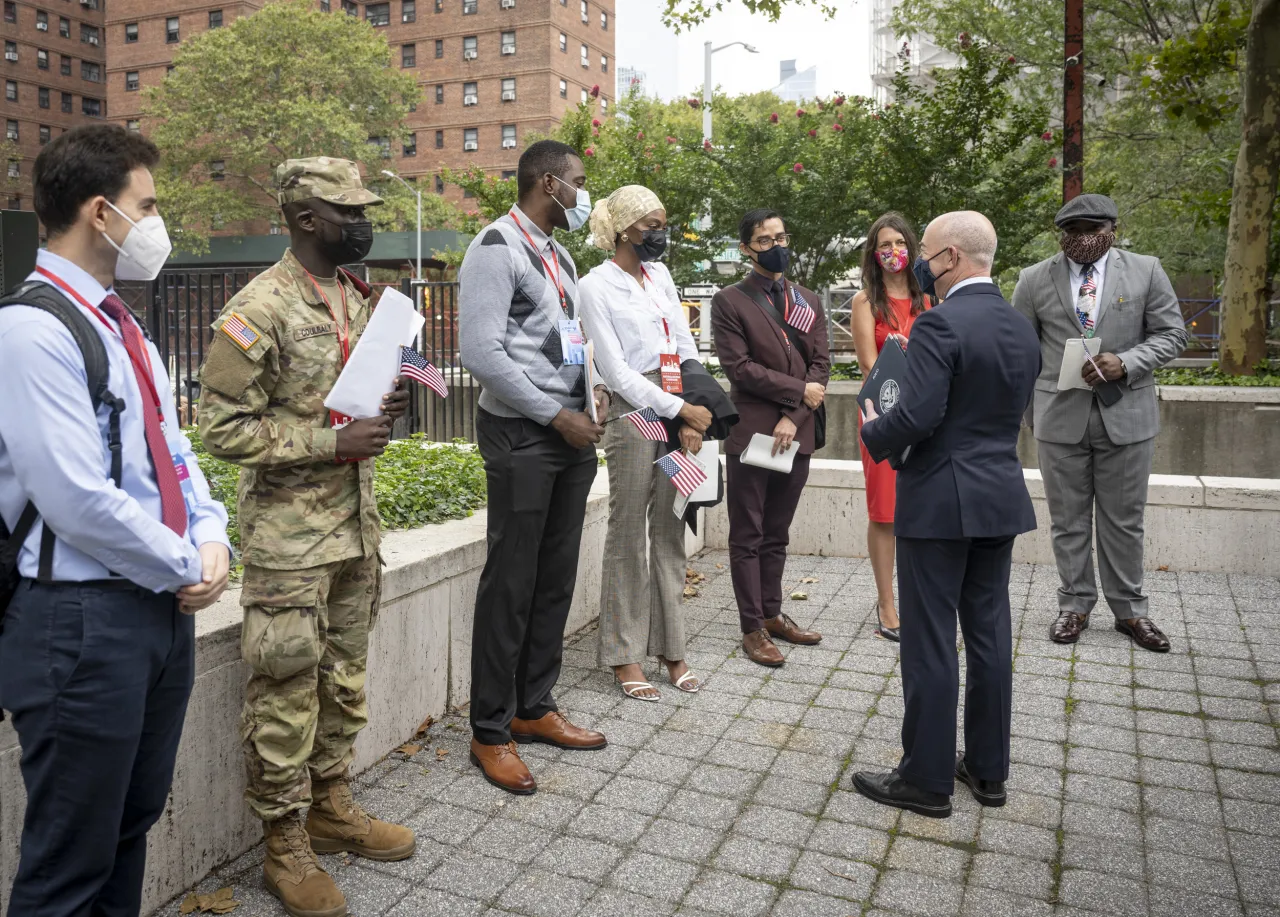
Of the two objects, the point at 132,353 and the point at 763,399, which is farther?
the point at 763,399

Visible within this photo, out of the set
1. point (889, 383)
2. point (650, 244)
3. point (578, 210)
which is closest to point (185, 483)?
point (578, 210)

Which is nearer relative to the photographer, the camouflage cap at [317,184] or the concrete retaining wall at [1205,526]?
the camouflage cap at [317,184]

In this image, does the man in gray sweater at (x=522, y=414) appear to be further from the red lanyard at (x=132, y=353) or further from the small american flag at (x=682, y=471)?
the red lanyard at (x=132, y=353)

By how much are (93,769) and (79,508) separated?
1.94ft

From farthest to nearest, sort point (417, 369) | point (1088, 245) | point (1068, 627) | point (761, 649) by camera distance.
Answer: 1. point (1068, 627)
2. point (1088, 245)
3. point (761, 649)
4. point (417, 369)

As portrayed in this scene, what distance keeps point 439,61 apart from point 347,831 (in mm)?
74787

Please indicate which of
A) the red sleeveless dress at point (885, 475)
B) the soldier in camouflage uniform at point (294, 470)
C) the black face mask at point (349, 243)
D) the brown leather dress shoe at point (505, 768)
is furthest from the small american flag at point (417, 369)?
the red sleeveless dress at point (885, 475)

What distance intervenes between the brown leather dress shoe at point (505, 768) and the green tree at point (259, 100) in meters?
50.6

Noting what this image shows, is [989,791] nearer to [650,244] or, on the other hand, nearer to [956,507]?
[956,507]

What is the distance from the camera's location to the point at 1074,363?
20.6ft

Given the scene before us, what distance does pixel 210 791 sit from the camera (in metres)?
3.76

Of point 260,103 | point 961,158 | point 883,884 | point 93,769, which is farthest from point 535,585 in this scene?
point 260,103

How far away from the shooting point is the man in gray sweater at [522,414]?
4414 millimetres

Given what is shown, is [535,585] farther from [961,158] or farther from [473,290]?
[961,158]
